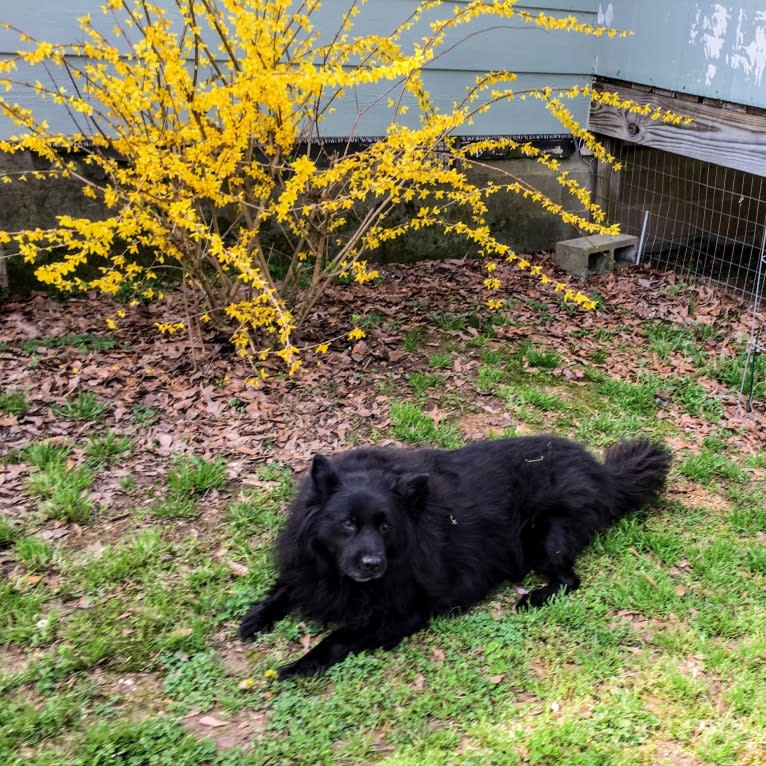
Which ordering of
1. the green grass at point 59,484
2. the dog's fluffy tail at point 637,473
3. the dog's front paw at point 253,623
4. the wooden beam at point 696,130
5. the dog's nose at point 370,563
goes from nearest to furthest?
the dog's nose at point 370,563 → the dog's front paw at point 253,623 → the green grass at point 59,484 → the dog's fluffy tail at point 637,473 → the wooden beam at point 696,130

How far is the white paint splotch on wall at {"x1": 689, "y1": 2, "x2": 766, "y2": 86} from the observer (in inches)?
212

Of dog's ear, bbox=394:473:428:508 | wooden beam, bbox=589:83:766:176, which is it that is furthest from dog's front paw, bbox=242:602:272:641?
wooden beam, bbox=589:83:766:176

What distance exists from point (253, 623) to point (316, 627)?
10.0 inches

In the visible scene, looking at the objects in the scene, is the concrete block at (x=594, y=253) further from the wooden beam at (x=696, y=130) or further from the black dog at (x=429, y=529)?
the black dog at (x=429, y=529)

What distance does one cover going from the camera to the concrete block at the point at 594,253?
6.69m

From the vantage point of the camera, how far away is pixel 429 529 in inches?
120

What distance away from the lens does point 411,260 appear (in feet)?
22.1

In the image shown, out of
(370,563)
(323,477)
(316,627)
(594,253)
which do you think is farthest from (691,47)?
(316,627)

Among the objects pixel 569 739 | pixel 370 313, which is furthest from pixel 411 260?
pixel 569 739

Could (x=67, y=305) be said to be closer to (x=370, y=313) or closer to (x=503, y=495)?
(x=370, y=313)

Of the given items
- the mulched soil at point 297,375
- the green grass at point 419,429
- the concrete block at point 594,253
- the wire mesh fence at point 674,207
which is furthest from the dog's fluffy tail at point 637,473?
the wire mesh fence at point 674,207

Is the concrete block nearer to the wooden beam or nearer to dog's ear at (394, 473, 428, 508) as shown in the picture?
the wooden beam

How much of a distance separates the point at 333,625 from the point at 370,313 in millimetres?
2934

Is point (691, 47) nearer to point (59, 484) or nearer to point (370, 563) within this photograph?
point (370, 563)
